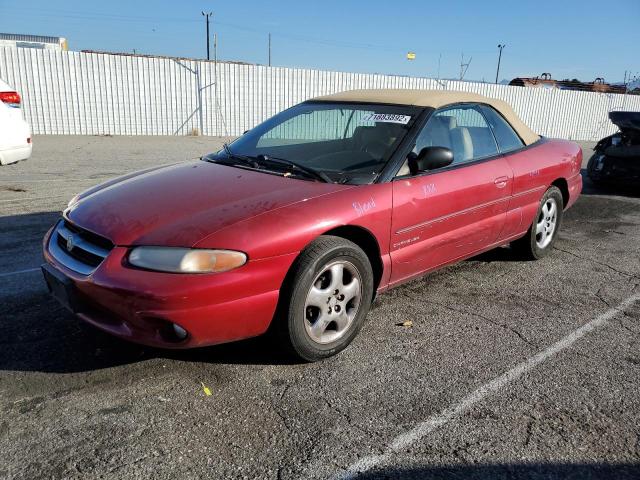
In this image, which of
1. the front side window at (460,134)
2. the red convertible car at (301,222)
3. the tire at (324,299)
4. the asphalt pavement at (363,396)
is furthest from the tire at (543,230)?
the tire at (324,299)

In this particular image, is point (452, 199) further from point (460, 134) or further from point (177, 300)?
point (177, 300)

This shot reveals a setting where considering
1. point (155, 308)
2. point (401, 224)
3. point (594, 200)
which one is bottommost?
point (594, 200)

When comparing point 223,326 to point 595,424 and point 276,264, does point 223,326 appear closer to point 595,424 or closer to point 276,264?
point 276,264

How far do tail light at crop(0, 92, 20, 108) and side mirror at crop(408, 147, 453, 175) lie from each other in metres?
5.98

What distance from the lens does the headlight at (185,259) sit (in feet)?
8.43

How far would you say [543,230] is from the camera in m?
5.10

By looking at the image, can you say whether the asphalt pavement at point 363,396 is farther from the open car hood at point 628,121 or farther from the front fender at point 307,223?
the open car hood at point 628,121

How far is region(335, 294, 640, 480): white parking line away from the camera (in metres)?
2.22

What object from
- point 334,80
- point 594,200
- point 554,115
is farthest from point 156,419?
point 554,115

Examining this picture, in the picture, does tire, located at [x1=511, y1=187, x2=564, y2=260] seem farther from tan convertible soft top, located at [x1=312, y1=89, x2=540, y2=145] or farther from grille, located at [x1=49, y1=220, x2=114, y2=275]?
grille, located at [x1=49, y1=220, x2=114, y2=275]

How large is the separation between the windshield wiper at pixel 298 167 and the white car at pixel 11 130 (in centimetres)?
490

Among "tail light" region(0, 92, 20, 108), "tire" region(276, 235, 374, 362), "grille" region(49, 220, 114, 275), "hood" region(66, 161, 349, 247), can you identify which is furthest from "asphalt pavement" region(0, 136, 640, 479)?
"tail light" region(0, 92, 20, 108)

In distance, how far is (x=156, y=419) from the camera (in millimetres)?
2480

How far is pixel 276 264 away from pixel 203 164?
1.50 m
